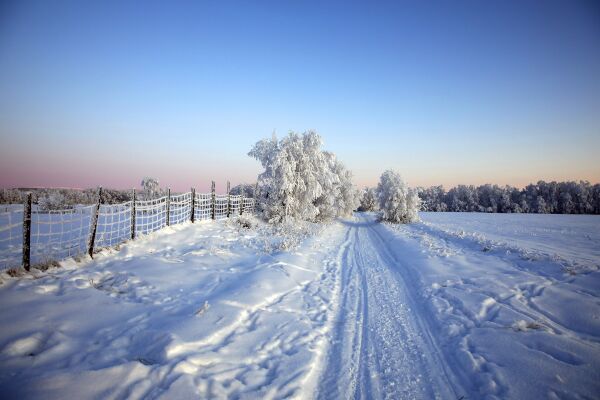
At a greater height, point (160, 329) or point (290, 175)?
point (290, 175)

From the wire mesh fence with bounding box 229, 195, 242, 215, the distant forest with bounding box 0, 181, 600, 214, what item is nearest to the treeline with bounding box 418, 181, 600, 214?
the distant forest with bounding box 0, 181, 600, 214

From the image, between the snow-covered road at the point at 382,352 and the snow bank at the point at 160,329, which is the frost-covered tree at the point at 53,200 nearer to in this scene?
the snow bank at the point at 160,329

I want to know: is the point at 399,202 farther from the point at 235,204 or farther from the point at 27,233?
the point at 27,233

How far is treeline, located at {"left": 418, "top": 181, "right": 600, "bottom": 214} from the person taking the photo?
73.1m

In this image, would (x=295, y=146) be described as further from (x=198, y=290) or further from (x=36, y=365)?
(x=36, y=365)

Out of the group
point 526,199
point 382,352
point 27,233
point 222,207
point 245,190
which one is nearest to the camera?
point 382,352

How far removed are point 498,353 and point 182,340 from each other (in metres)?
5.03

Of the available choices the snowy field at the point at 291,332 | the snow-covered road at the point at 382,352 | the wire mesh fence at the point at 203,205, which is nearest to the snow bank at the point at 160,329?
the snowy field at the point at 291,332

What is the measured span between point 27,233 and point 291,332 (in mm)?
6852

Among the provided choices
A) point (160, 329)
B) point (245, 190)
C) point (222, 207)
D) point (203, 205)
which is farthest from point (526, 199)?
point (160, 329)

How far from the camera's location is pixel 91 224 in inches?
326

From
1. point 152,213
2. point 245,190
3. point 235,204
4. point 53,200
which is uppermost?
point 245,190

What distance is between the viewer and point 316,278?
8.32 m

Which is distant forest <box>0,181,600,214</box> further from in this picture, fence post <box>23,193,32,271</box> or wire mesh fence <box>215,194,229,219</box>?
fence post <box>23,193,32,271</box>
